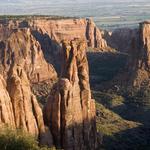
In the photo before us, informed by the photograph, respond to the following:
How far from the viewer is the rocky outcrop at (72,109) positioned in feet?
205

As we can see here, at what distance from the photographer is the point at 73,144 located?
63844 millimetres

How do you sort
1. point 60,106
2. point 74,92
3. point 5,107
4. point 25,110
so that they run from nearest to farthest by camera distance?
point 5,107, point 25,110, point 60,106, point 74,92

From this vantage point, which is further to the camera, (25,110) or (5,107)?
(25,110)

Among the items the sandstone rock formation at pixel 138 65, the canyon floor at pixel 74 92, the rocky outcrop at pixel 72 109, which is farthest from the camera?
the sandstone rock formation at pixel 138 65

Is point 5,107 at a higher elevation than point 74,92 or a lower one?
higher

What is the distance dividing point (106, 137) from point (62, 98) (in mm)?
28097

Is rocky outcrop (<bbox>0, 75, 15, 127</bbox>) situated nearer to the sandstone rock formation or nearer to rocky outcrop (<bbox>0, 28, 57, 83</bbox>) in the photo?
the sandstone rock formation

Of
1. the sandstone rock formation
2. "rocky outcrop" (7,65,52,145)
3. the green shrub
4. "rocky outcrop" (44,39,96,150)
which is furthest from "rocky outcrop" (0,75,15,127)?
the sandstone rock formation

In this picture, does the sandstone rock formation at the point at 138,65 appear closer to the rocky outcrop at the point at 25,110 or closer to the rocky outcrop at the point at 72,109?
the rocky outcrop at the point at 72,109

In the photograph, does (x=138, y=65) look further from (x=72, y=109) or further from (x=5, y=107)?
(x=5, y=107)

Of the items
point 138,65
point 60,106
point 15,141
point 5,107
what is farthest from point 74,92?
point 138,65

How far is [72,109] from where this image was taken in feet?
211

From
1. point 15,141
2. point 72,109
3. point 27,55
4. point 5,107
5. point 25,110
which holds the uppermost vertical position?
point 5,107

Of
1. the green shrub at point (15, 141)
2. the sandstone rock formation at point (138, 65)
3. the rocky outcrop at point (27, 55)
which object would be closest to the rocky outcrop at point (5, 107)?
the green shrub at point (15, 141)
